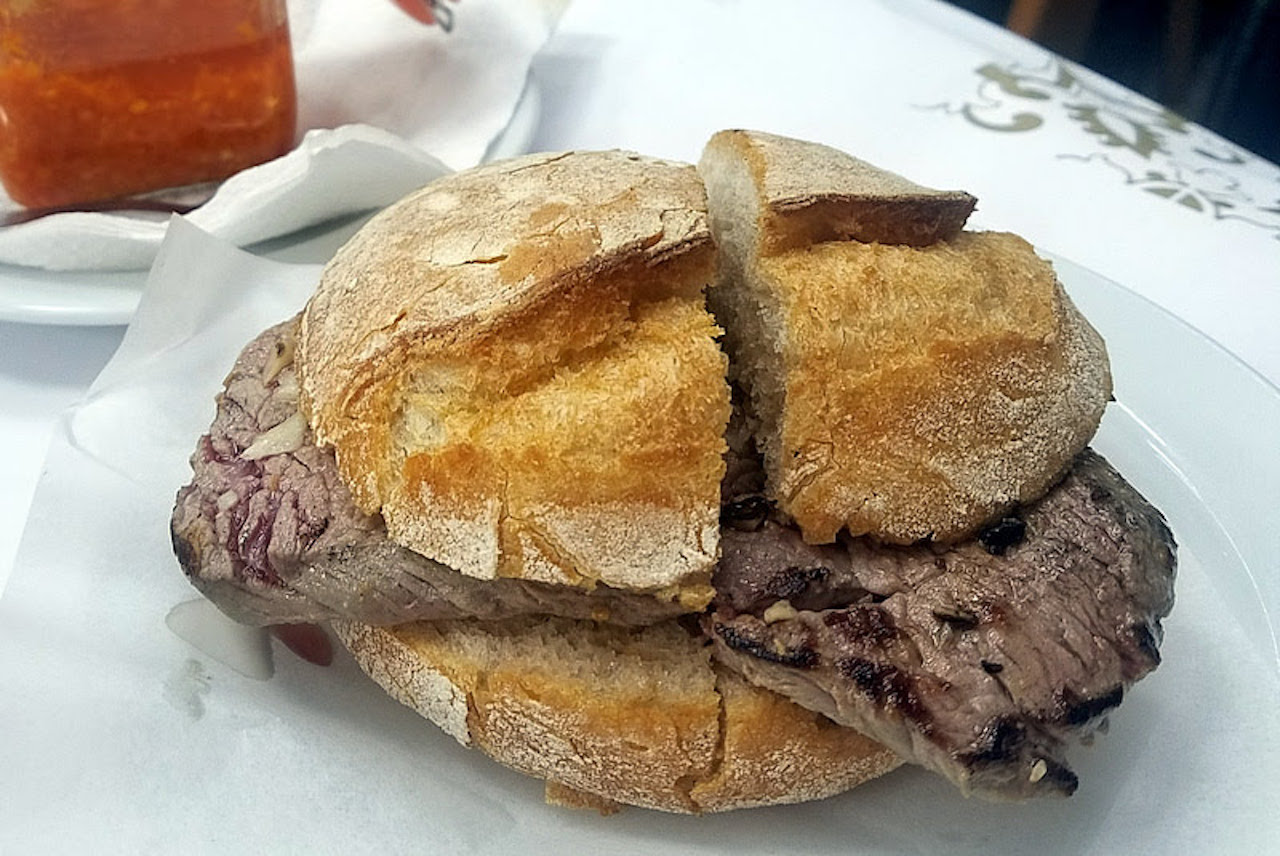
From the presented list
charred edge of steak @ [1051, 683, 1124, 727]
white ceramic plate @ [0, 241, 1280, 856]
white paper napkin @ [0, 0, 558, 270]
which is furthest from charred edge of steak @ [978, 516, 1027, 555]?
white paper napkin @ [0, 0, 558, 270]

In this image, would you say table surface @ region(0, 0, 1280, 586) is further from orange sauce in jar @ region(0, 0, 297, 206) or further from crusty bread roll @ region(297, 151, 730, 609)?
crusty bread roll @ region(297, 151, 730, 609)

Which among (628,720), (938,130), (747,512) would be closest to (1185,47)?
(938,130)

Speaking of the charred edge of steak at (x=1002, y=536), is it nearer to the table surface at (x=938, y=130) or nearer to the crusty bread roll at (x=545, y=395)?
the crusty bread roll at (x=545, y=395)

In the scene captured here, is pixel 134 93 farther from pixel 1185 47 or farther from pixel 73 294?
pixel 1185 47

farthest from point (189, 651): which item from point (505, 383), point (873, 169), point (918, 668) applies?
point (873, 169)

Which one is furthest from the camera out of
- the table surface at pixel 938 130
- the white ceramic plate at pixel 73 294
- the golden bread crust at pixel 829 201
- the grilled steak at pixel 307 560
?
the table surface at pixel 938 130

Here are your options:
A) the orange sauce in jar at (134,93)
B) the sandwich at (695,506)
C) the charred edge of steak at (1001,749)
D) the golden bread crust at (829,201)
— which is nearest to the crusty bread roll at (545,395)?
the sandwich at (695,506)

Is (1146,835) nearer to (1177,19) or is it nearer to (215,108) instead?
(215,108)
